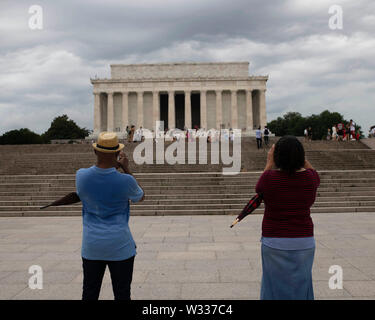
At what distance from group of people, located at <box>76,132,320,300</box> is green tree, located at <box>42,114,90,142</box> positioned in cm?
9418

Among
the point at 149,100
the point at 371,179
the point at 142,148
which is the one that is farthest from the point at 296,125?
the point at 371,179

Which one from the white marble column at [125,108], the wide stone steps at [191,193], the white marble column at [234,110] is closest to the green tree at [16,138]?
the white marble column at [125,108]

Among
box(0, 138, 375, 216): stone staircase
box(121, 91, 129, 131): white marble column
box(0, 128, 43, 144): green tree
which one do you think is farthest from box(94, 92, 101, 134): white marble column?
box(0, 138, 375, 216): stone staircase

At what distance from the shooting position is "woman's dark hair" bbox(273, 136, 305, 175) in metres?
3.30

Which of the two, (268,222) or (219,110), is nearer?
(268,222)

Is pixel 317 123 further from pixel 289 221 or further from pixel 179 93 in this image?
pixel 289 221

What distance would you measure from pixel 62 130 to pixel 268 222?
96.4m

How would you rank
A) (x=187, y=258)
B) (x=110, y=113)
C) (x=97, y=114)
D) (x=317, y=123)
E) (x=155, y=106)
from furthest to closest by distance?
1. (x=317, y=123)
2. (x=110, y=113)
3. (x=97, y=114)
4. (x=155, y=106)
5. (x=187, y=258)

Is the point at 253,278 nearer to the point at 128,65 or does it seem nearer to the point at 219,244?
the point at 219,244

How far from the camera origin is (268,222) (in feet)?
11.2

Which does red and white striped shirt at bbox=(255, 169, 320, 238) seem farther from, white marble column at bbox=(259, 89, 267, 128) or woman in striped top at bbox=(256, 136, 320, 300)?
white marble column at bbox=(259, 89, 267, 128)

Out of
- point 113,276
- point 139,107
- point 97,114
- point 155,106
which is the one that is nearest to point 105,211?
point 113,276

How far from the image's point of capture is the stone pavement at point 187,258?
5387 mm

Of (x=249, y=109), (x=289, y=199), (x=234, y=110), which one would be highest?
(x=249, y=109)
